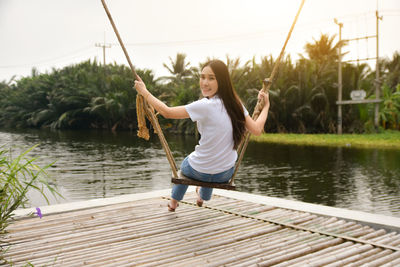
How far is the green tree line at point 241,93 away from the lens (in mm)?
17922

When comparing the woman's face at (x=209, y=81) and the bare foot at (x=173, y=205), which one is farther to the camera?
the bare foot at (x=173, y=205)

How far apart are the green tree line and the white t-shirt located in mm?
14963

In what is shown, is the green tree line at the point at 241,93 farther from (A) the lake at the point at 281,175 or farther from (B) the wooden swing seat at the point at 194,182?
(B) the wooden swing seat at the point at 194,182

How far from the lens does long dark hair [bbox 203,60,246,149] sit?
2596 millimetres

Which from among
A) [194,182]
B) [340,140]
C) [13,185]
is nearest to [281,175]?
[194,182]

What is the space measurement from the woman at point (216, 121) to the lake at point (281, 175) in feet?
7.34

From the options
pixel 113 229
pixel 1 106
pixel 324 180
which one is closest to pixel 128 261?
pixel 113 229

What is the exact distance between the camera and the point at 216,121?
256cm

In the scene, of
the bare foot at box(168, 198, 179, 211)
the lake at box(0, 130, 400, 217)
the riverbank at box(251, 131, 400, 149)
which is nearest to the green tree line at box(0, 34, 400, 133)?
the riverbank at box(251, 131, 400, 149)

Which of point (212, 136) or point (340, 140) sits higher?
point (212, 136)

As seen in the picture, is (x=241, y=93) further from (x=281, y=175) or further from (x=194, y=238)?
(x=194, y=238)

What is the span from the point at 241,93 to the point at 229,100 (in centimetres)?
1641

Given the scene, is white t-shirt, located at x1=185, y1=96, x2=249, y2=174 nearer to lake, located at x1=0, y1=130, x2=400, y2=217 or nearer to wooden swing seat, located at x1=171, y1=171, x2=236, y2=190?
wooden swing seat, located at x1=171, y1=171, x2=236, y2=190

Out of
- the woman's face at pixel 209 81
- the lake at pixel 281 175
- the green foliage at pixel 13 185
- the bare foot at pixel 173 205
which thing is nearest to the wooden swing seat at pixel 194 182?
the bare foot at pixel 173 205
